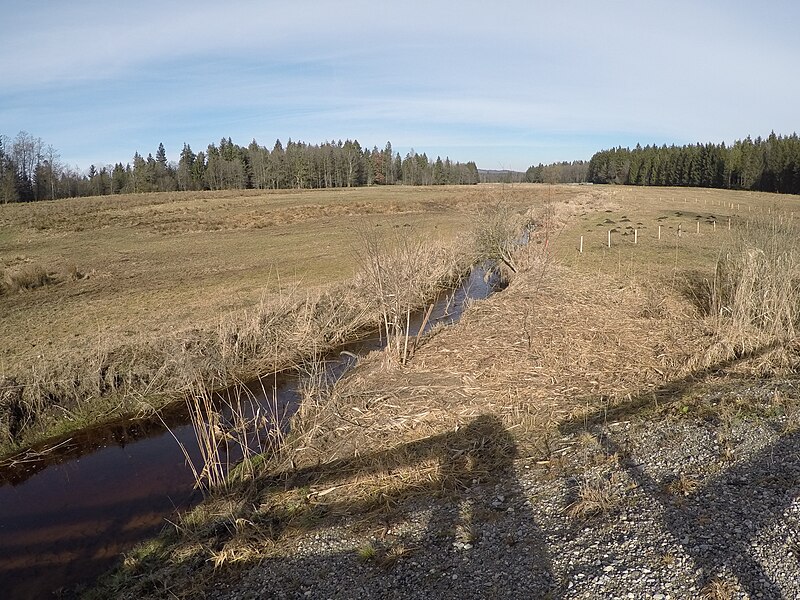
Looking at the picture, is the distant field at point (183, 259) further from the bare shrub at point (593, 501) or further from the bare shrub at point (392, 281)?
the bare shrub at point (593, 501)

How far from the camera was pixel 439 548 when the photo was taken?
18.3 ft

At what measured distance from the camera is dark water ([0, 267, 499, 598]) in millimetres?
6656

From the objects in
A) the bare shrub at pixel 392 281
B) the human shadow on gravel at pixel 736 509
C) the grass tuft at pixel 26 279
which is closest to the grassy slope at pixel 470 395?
the bare shrub at pixel 392 281

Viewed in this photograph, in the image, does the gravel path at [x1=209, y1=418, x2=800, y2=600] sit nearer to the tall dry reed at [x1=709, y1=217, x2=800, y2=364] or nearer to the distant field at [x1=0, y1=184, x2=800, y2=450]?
the tall dry reed at [x1=709, y1=217, x2=800, y2=364]

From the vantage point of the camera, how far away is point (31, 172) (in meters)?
86.9

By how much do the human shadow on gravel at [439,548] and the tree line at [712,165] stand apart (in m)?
93.5

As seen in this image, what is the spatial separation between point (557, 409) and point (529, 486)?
2346 millimetres

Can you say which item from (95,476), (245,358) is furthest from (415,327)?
(95,476)

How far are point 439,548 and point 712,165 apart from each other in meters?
114

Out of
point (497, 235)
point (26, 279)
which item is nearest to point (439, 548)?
point (497, 235)

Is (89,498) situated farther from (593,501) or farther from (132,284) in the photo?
(132,284)

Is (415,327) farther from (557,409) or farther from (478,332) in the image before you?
(557,409)

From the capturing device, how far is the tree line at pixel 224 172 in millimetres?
80350

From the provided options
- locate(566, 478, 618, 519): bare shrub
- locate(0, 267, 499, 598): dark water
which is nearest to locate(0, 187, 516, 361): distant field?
locate(0, 267, 499, 598): dark water
